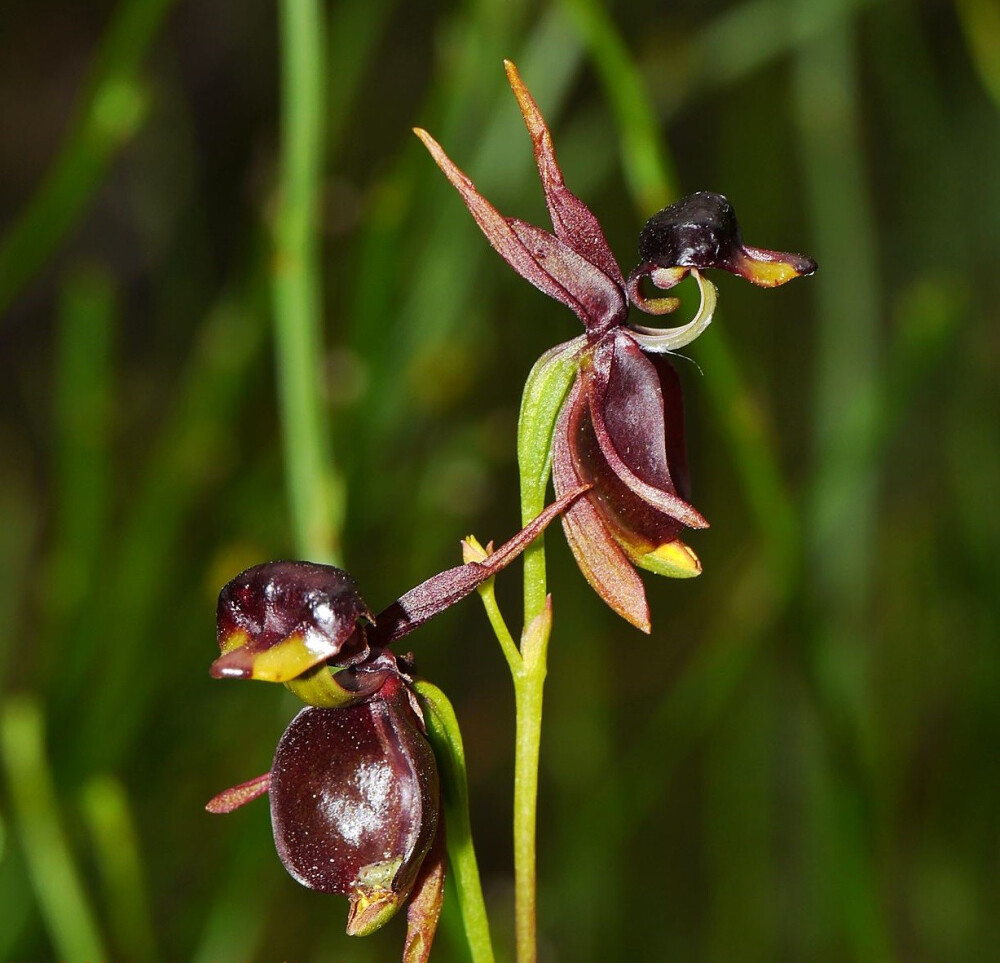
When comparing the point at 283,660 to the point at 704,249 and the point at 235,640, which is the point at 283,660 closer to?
the point at 235,640

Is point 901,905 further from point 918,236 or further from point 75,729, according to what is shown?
point 75,729

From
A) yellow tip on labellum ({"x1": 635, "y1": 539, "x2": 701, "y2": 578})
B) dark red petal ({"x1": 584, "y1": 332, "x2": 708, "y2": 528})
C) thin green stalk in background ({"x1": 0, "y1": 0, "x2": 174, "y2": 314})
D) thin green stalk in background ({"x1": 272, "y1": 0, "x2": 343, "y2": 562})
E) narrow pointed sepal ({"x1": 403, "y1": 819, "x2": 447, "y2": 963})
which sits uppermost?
thin green stalk in background ({"x1": 0, "y1": 0, "x2": 174, "y2": 314})

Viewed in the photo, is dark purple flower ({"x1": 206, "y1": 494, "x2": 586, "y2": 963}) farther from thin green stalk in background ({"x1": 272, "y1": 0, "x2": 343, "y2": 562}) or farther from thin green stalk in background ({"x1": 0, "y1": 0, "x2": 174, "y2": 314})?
thin green stalk in background ({"x1": 0, "y1": 0, "x2": 174, "y2": 314})

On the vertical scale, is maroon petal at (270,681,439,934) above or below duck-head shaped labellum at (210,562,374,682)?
below

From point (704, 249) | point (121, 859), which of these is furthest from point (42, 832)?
point (704, 249)

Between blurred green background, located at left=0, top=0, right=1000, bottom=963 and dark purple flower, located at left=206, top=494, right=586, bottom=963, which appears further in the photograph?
blurred green background, located at left=0, top=0, right=1000, bottom=963

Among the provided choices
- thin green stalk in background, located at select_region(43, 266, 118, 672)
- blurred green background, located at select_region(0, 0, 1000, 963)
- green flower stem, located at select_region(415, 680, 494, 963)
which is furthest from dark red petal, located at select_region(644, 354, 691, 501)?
thin green stalk in background, located at select_region(43, 266, 118, 672)

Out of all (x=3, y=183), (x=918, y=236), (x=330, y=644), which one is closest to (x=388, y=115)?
(x=3, y=183)
